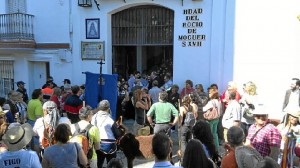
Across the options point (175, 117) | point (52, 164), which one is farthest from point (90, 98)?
point (52, 164)

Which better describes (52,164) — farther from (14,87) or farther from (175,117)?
(14,87)

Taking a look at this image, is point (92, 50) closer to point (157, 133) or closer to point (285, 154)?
point (285, 154)

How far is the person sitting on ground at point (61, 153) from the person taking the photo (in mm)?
3855

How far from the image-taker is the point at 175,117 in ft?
22.0

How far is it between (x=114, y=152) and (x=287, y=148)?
267cm

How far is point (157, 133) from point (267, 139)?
168 cm

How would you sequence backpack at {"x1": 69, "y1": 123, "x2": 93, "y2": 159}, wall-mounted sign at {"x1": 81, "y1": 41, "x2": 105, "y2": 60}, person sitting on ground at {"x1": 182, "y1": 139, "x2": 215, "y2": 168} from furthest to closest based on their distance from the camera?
wall-mounted sign at {"x1": 81, "y1": 41, "x2": 105, "y2": 60} < backpack at {"x1": 69, "y1": 123, "x2": 93, "y2": 159} < person sitting on ground at {"x1": 182, "y1": 139, "x2": 215, "y2": 168}

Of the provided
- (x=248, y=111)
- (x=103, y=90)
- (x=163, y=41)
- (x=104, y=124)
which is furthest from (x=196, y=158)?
(x=163, y=41)

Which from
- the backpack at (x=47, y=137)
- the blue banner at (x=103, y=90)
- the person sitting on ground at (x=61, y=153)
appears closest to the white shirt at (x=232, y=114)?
the blue banner at (x=103, y=90)

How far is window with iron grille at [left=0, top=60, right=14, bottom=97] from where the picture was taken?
551 inches

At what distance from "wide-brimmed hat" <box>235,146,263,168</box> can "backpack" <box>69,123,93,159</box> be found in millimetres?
2094

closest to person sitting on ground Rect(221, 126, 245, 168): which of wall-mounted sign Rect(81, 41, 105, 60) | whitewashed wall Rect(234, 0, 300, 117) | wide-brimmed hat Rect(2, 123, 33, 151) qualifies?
wide-brimmed hat Rect(2, 123, 33, 151)

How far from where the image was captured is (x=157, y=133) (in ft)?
11.6

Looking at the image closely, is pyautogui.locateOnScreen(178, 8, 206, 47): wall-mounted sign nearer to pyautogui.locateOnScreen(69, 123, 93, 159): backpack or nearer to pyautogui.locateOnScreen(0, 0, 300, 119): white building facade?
pyautogui.locateOnScreen(0, 0, 300, 119): white building facade
